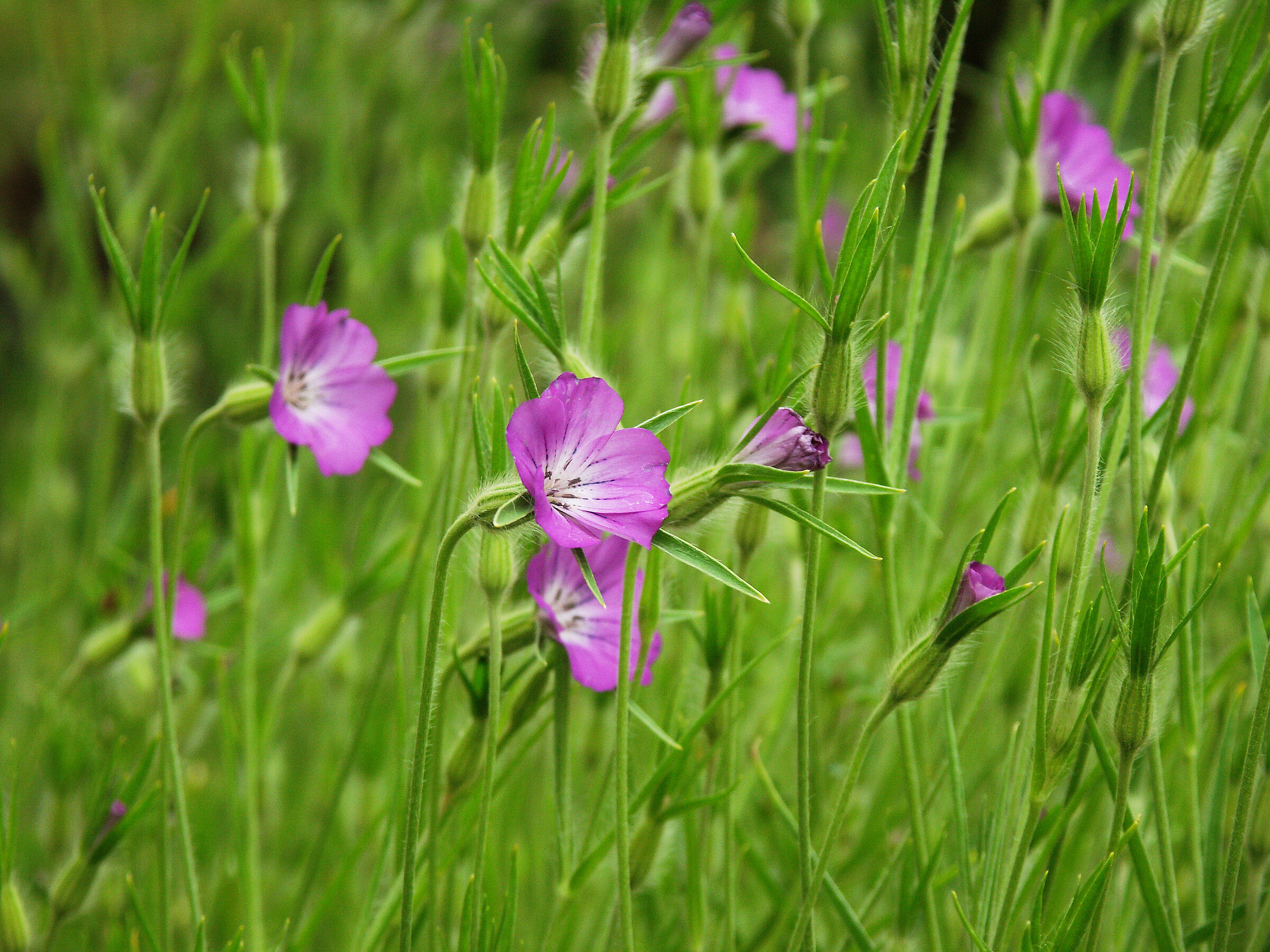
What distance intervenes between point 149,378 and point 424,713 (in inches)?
14.9

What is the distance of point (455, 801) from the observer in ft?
2.91

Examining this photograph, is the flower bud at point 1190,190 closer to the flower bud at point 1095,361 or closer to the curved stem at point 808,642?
the flower bud at point 1095,361

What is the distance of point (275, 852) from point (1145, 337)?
1228mm

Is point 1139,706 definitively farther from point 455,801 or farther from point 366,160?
point 366,160

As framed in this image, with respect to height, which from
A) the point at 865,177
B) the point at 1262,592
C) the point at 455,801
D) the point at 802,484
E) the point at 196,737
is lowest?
the point at 196,737

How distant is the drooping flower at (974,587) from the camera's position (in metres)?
0.67

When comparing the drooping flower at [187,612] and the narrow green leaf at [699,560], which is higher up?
the narrow green leaf at [699,560]

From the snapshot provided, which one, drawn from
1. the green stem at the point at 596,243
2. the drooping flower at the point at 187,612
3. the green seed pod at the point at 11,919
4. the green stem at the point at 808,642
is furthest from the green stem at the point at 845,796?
the drooping flower at the point at 187,612

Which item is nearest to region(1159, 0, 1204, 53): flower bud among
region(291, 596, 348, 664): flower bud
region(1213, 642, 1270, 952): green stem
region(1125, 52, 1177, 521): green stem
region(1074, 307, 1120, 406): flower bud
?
region(1125, 52, 1177, 521): green stem

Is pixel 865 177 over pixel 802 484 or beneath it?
over

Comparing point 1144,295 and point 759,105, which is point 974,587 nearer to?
point 1144,295

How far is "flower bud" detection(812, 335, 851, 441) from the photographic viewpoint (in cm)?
66

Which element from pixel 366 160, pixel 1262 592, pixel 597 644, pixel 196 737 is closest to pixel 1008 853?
pixel 597 644

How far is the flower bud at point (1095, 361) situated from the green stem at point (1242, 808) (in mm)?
221
